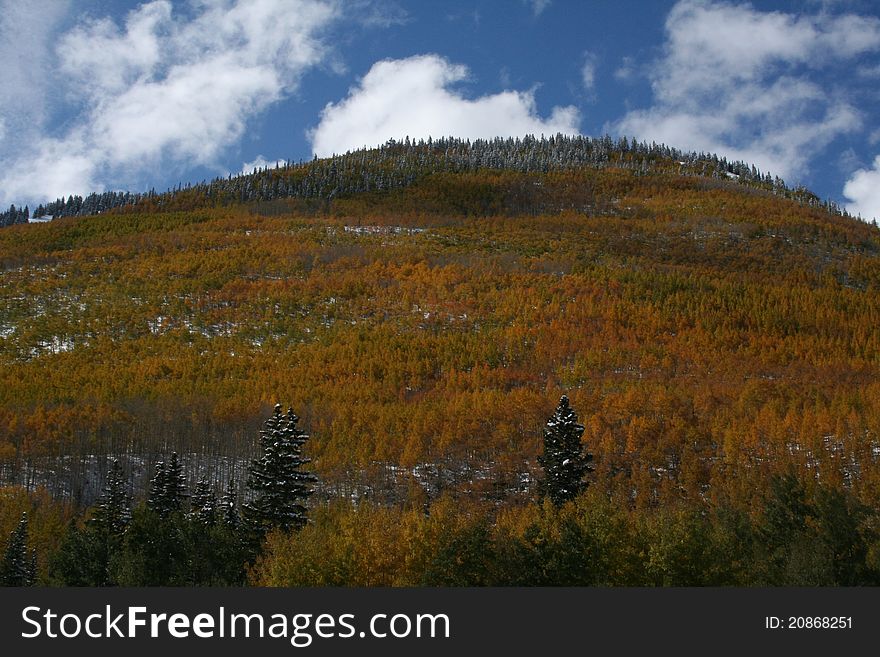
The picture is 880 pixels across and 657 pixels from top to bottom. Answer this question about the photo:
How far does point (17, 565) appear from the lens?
5703 cm

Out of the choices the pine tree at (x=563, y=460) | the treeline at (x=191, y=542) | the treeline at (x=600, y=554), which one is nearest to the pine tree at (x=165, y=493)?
the treeline at (x=191, y=542)

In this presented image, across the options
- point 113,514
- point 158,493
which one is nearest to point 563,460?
point 158,493

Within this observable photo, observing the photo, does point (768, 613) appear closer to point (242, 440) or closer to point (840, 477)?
point (840, 477)

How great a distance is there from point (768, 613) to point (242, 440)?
102 metres

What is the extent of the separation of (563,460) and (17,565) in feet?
146

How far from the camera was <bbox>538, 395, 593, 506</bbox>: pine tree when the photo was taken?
5691 centimetres

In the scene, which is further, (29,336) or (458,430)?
(29,336)

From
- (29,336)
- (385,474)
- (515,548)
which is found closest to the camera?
(515,548)

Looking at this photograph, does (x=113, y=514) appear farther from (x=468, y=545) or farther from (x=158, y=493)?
(x=468, y=545)

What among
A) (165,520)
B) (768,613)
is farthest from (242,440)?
(768,613)

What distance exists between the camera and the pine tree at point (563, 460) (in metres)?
56.9

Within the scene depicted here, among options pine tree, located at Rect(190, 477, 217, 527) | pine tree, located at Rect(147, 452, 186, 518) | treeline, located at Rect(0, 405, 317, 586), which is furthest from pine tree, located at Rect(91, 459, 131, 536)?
pine tree, located at Rect(190, 477, 217, 527)

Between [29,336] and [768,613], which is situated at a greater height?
[29,336]

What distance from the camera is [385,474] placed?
107 m
